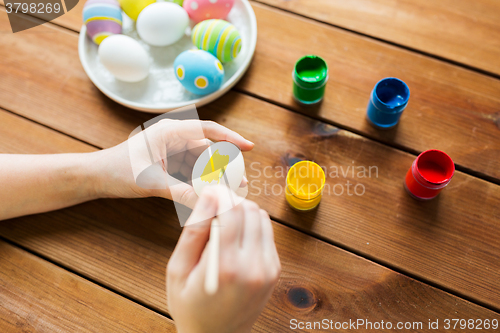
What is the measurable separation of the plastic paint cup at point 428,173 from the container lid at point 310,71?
28cm

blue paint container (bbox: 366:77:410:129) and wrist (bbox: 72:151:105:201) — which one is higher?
blue paint container (bbox: 366:77:410:129)

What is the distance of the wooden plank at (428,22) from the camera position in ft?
2.94

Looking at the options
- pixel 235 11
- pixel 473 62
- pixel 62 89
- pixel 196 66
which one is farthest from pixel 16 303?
pixel 473 62

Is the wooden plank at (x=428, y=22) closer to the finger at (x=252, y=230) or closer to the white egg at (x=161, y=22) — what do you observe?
the white egg at (x=161, y=22)

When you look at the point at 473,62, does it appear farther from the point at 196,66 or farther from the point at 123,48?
the point at 123,48

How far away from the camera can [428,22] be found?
3.05ft

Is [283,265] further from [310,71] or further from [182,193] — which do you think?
[310,71]

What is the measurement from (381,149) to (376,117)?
0.25ft

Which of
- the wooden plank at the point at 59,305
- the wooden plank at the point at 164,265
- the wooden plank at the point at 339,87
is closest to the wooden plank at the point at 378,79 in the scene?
the wooden plank at the point at 339,87

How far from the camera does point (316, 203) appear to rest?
0.76 meters

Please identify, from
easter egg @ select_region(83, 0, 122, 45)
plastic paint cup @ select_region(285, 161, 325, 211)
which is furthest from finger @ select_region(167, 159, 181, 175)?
easter egg @ select_region(83, 0, 122, 45)

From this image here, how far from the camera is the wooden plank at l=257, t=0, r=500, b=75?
0.90 m

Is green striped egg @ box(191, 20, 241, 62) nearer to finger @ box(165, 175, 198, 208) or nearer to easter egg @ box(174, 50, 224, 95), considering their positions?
easter egg @ box(174, 50, 224, 95)

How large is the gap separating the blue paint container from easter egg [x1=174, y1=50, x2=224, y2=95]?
359mm
